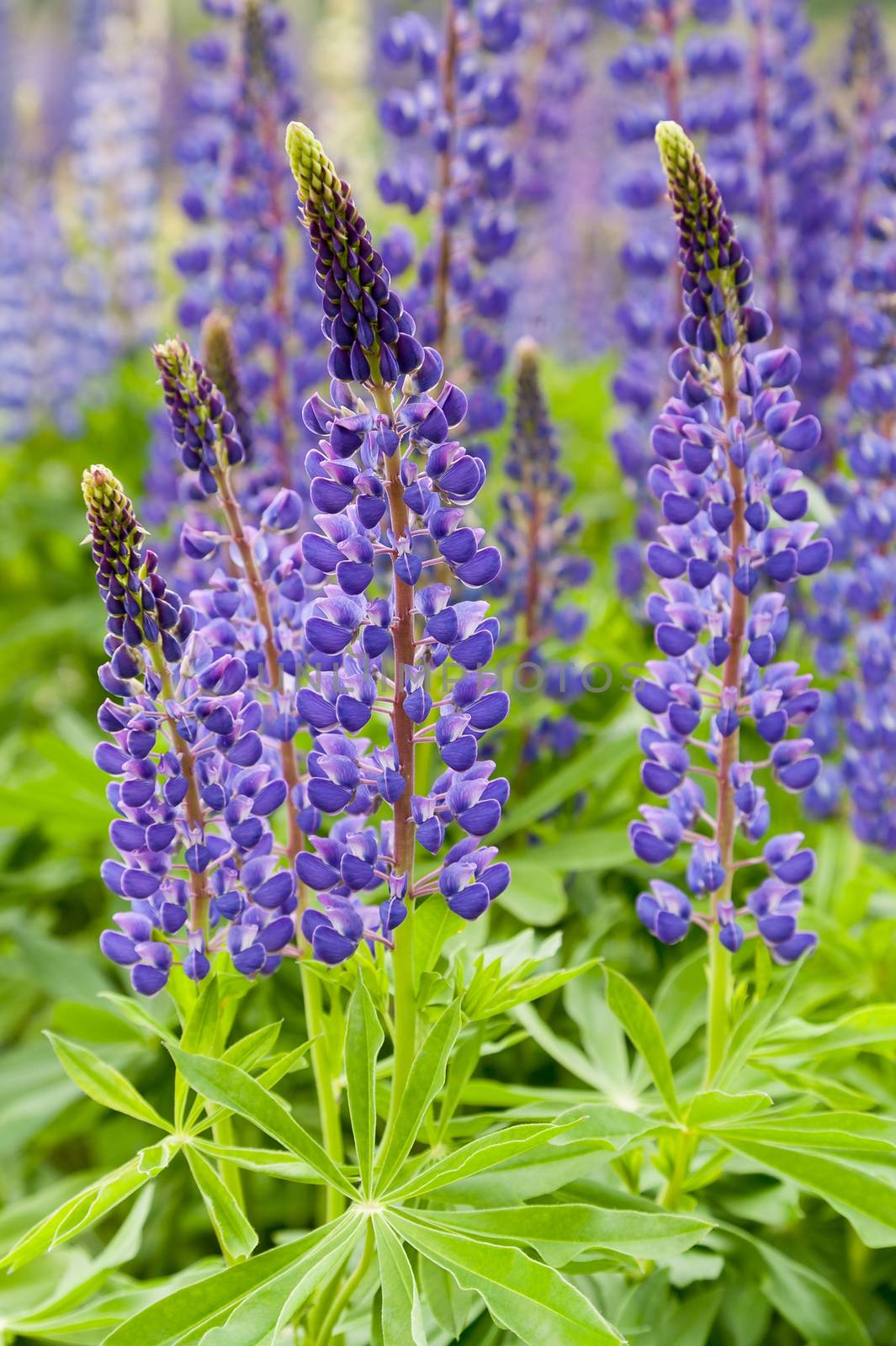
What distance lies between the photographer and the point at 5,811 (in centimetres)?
213

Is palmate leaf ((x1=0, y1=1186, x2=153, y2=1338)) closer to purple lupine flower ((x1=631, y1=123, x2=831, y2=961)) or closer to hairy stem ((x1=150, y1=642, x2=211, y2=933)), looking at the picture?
hairy stem ((x1=150, y1=642, x2=211, y2=933))

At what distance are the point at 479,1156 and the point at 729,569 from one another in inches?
25.0

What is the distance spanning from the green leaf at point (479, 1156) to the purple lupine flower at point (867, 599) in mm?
896

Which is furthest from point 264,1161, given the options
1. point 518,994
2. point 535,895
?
point 535,895

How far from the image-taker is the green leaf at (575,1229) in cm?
113

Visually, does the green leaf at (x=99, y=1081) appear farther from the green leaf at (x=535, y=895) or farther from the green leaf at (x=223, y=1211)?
the green leaf at (x=535, y=895)

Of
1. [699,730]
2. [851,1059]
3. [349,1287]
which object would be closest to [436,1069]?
[349,1287]

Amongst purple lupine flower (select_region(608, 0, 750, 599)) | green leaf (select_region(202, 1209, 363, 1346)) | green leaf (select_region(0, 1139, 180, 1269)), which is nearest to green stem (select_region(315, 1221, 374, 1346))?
green leaf (select_region(202, 1209, 363, 1346))

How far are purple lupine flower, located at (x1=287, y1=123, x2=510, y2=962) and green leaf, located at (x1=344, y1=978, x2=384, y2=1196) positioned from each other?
6cm

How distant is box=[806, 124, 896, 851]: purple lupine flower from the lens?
6.01ft

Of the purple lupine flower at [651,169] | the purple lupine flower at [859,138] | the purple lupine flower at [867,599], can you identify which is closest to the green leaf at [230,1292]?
the purple lupine flower at [867,599]

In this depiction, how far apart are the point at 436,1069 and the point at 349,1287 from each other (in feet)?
0.76

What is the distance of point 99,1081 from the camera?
125 centimetres

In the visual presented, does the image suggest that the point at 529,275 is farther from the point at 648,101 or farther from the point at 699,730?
the point at 699,730
